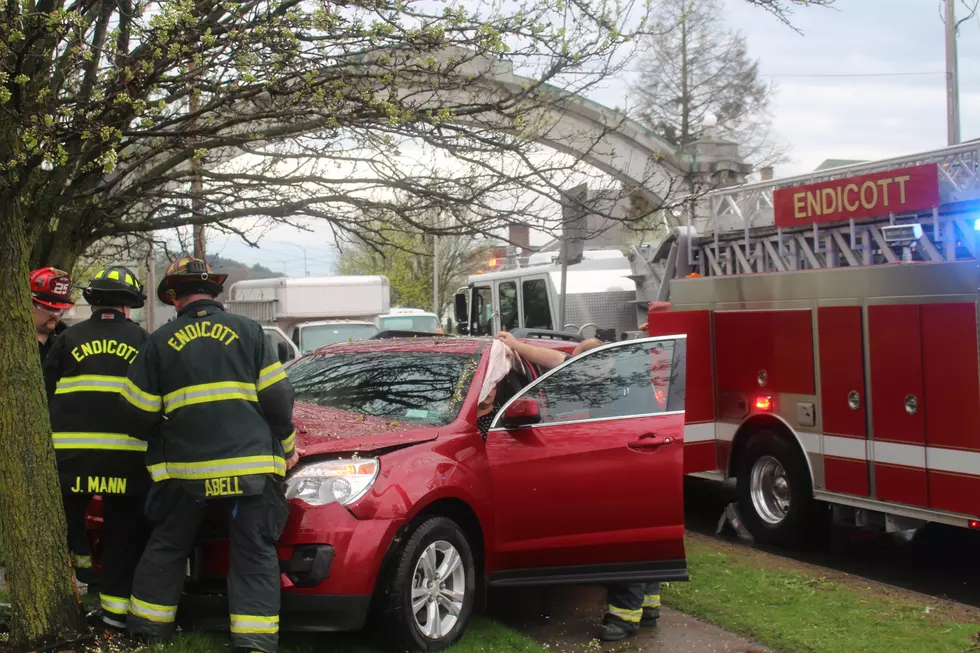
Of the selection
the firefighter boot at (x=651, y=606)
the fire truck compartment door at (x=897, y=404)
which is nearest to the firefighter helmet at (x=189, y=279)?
the firefighter boot at (x=651, y=606)

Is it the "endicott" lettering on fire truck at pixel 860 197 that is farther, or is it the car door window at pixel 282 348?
the car door window at pixel 282 348

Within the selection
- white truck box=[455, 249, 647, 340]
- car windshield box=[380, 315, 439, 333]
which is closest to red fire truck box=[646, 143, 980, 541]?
white truck box=[455, 249, 647, 340]

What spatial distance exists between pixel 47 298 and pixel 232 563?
8.12ft

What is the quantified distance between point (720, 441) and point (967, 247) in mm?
2504

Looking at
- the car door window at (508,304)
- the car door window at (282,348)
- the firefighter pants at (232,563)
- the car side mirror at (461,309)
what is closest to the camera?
the firefighter pants at (232,563)

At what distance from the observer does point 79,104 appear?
6000 millimetres

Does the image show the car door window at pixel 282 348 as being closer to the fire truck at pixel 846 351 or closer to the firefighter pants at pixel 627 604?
the fire truck at pixel 846 351

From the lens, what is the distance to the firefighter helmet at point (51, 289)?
19.2 feet

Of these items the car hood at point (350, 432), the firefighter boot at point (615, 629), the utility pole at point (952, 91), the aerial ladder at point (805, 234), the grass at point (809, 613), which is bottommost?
the grass at point (809, 613)

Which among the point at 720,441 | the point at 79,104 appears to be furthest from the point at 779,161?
the point at 79,104

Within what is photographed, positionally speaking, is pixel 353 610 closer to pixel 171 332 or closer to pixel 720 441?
pixel 171 332

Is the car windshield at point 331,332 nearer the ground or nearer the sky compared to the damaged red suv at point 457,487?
nearer the sky

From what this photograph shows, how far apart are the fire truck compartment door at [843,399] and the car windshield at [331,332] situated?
967 centimetres

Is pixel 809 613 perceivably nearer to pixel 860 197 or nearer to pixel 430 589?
pixel 430 589
